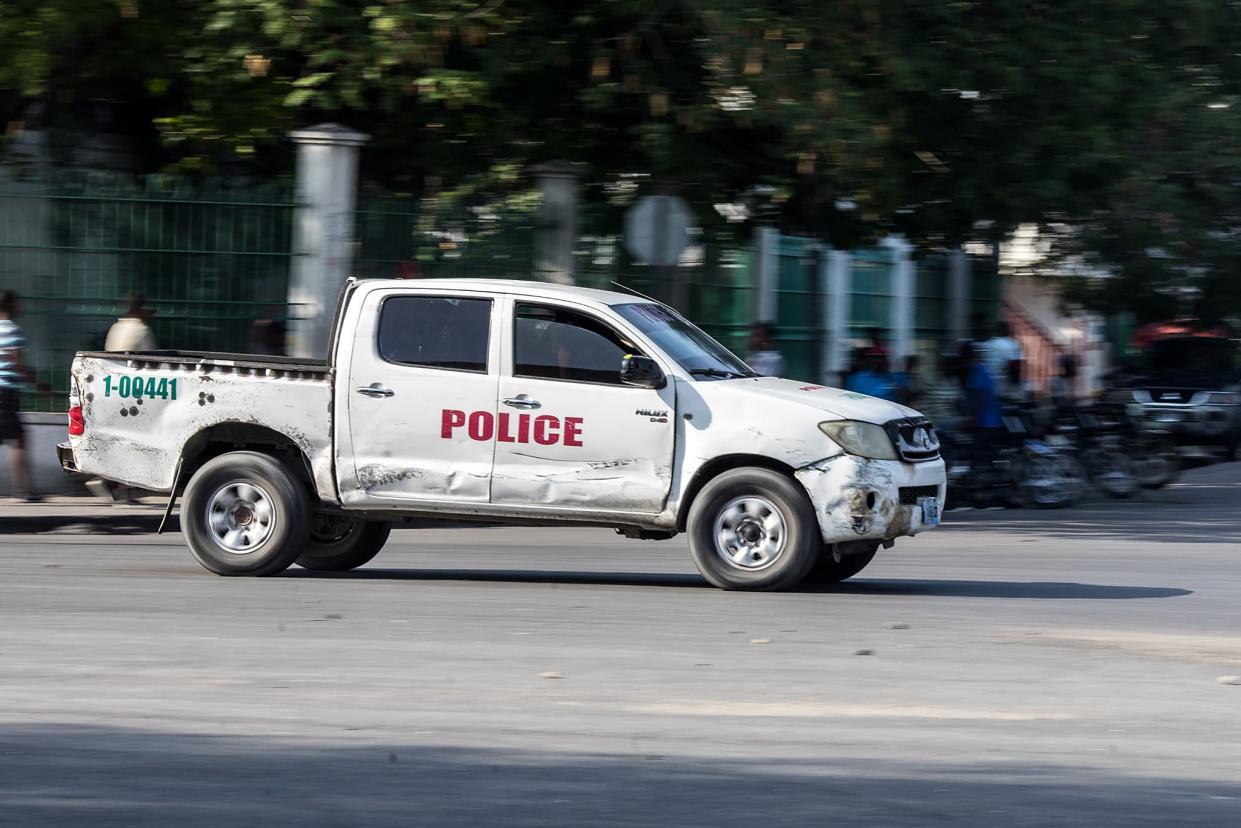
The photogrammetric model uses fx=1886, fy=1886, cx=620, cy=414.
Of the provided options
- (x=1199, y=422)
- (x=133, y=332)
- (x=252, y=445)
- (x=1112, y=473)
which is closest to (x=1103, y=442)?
(x=1112, y=473)

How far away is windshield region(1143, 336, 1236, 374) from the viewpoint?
86.1 feet

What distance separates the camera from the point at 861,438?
35.2ft

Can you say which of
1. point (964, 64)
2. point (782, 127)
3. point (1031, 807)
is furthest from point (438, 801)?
point (964, 64)

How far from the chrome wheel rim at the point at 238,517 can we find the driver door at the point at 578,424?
147 centimetres

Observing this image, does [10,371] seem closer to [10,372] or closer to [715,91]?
[10,372]

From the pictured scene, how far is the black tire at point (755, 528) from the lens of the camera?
10672mm

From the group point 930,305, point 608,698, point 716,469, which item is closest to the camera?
point 608,698

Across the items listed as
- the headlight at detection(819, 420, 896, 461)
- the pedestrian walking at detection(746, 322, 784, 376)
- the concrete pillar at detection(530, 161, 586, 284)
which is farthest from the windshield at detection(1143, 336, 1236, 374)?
the headlight at detection(819, 420, 896, 461)

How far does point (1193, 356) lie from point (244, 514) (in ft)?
60.4

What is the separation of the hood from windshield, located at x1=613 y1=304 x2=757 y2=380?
0.19m

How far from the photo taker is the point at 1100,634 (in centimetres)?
948

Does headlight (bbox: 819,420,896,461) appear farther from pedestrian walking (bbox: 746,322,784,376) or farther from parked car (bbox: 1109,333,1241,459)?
parked car (bbox: 1109,333,1241,459)

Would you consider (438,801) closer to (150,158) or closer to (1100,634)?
(1100,634)

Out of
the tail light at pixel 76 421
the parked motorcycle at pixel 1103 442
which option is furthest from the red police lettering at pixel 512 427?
the parked motorcycle at pixel 1103 442
